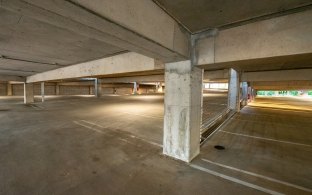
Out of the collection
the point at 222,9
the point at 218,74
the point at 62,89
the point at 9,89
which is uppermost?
the point at 218,74

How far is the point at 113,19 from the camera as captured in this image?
1.58 metres

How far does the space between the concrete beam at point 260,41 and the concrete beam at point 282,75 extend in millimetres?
7739

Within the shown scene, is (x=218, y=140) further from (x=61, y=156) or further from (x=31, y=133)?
(x=31, y=133)

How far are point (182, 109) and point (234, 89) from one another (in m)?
9.39

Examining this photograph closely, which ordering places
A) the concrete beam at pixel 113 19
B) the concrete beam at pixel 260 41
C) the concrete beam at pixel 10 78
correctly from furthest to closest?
the concrete beam at pixel 10 78, the concrete beam at pixel 260 41, the concrete beam at pixel 113 19

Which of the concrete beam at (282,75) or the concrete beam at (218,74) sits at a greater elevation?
the concrete beam at (218,74)

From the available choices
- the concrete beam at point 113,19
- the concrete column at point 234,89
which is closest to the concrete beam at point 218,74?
the concrete column at point 234,89

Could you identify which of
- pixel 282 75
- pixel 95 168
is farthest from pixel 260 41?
pixel 282 75

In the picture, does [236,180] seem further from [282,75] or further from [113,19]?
[282,75]

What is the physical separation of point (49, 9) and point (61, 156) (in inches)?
142

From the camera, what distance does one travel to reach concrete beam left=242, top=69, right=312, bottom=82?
7.55 m

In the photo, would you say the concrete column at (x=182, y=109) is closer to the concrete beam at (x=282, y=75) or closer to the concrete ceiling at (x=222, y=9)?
the concrete ceiling at (x=222, y=9)

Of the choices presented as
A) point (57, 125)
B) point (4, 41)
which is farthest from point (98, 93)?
point (4, 41)

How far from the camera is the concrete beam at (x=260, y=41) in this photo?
7.04 feet
